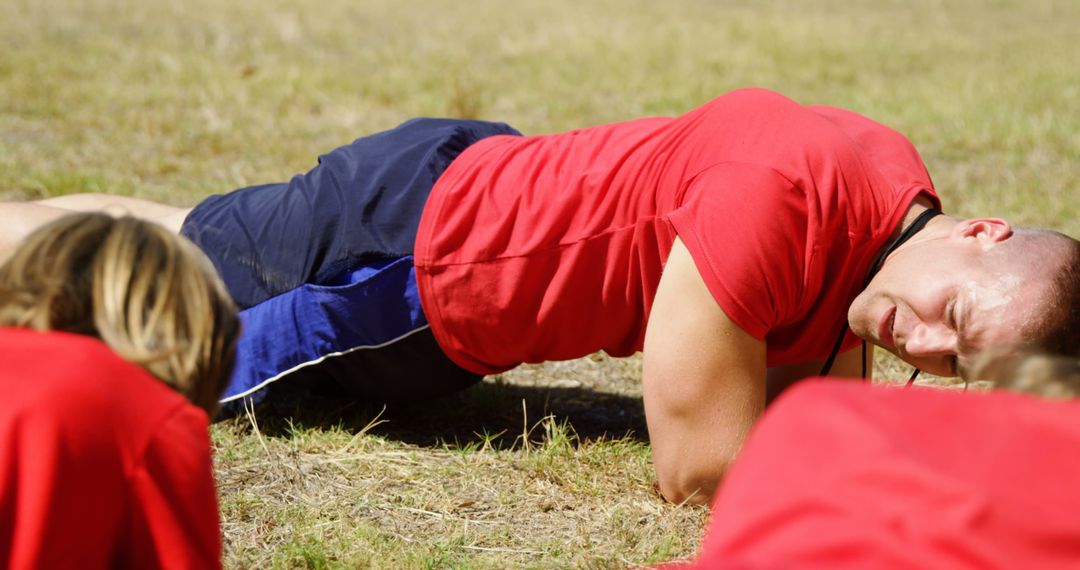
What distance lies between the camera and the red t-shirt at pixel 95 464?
1.47 m

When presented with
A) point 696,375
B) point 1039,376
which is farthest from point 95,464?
point 696,375

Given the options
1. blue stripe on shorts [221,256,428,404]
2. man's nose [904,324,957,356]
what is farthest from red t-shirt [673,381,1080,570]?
blue stripe on shorts [221,256,428,404]

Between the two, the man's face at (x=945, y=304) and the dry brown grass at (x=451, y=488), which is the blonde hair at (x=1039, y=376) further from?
the dry brown grass at (x=451, y=488)

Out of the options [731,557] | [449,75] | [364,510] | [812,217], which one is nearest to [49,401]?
[731,557]

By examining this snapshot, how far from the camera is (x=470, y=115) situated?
22.1ft

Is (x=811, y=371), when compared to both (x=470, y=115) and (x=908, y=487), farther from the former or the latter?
(x=470, y=115)

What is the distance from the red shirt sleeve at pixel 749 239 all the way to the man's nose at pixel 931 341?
274 millimetres

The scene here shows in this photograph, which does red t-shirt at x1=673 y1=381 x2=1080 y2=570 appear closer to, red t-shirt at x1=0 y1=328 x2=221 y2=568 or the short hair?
red t-shirt at x1=0 y1=328 x2=221 y2=568

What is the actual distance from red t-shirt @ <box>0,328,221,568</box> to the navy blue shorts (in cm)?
138

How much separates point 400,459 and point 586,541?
0.66 meters

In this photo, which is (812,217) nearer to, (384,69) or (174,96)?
(174,96)

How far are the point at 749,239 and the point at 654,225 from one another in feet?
1.05

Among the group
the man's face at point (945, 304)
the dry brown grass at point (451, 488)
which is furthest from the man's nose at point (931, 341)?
the dry brown grass at point (451, 488)

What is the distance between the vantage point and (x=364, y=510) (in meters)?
2.88
